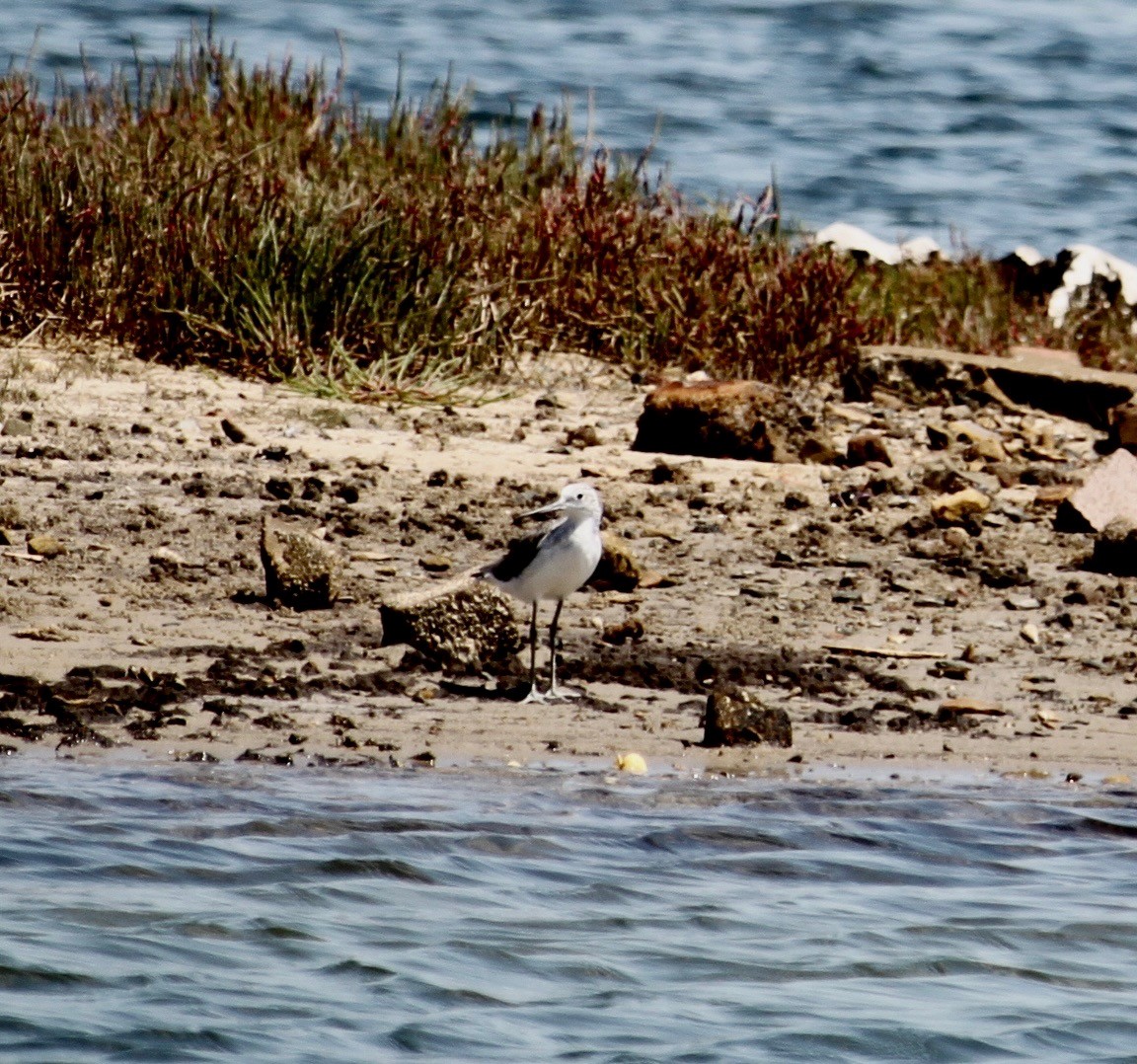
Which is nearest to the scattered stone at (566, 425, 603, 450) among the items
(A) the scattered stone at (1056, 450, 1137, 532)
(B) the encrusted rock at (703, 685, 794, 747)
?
(A) the scattered stone at (1056, 450, 1137, 532)

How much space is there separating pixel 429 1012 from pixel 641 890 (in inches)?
39.0

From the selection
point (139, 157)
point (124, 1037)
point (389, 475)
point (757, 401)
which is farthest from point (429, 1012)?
point (139, 157)

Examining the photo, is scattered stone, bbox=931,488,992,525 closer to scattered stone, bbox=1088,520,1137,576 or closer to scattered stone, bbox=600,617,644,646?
scattered stone, bbox=1088,520,1137,576

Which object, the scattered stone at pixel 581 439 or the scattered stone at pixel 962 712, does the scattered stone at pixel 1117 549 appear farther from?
the scattered stone at pixel 581 439

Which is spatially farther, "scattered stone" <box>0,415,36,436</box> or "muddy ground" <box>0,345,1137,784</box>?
"scattered stone" <box>0,415,36,436</box>

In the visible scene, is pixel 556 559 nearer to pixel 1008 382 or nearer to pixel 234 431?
pixel 234 431

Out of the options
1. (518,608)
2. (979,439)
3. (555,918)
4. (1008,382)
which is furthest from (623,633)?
(1008,382)

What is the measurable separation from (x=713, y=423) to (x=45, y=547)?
10.9 feet

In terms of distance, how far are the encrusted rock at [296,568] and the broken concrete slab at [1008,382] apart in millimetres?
4959

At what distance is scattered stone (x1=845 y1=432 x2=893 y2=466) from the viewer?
10.6 meters

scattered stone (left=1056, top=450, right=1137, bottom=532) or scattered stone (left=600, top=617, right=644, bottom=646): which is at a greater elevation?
scattered stone (left=1056, top=450, right=1137, bottom=532)

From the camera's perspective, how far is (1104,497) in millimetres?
9750

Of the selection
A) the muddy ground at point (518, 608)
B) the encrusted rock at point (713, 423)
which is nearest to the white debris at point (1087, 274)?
the muddy ground at point (518, 608)

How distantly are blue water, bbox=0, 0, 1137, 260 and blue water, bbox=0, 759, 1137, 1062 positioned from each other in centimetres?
1283
